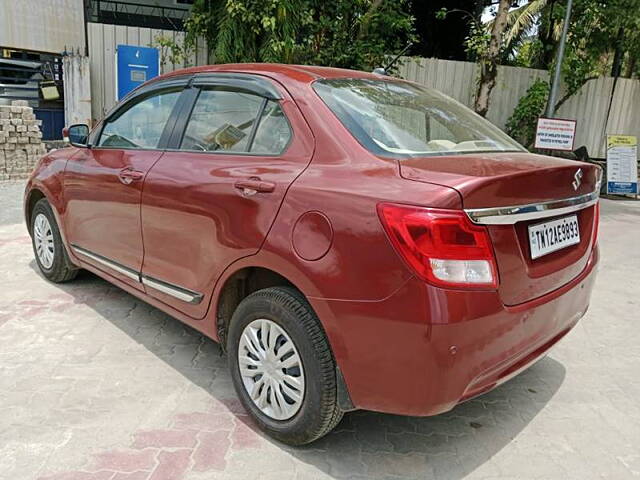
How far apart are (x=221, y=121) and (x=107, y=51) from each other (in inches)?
313

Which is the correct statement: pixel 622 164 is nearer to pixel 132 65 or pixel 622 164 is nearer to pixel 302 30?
pixel 302 30

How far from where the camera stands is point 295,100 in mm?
2598

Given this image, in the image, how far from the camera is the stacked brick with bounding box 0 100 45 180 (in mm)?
8945

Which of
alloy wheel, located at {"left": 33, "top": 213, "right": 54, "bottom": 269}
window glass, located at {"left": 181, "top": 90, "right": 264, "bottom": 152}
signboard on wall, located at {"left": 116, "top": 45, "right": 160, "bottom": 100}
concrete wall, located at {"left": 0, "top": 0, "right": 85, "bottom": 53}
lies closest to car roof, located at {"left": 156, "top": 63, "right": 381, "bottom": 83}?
window glass, located at {"left": 181, "top": 90, "right": 264, "bottom": 152}

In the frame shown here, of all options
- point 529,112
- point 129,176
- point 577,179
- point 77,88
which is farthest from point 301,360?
point 529,112

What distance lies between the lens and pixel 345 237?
2.07 m

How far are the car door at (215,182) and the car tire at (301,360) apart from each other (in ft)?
0.87

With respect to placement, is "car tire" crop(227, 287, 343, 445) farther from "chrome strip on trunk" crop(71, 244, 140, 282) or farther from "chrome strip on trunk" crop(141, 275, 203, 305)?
"chrome strip on trunk" crop(71, 244, 140, 282)

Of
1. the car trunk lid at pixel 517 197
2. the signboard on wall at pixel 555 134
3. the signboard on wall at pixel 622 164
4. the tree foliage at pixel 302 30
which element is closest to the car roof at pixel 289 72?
the car trunk lid at pixel 517 197

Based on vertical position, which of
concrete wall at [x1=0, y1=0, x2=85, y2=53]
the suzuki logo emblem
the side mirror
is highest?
concrete wall at [x1=0, y1=0, x2=85, y2=53]

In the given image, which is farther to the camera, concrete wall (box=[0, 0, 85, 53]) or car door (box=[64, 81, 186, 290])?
concrete wall (box=[0, 0, 85, 53])

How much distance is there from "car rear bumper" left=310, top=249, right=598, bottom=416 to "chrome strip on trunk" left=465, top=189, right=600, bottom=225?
0.28 m

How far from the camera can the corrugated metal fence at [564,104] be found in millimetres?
11250

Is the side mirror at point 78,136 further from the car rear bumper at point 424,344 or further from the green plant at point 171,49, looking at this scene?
the green plant at point 171,49
